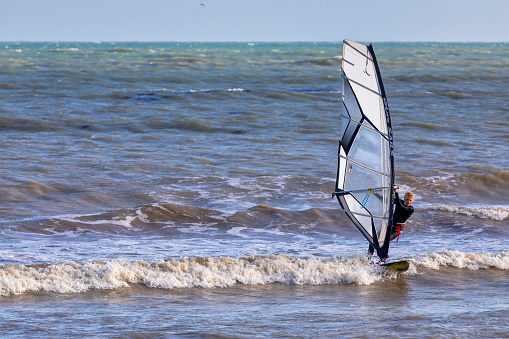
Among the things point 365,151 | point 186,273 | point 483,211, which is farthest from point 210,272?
point 483,211

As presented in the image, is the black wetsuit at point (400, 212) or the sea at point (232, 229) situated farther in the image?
the black wetsuit at point (400, 212)

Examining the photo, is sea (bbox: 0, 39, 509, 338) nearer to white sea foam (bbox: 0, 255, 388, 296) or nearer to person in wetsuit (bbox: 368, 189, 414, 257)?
white sea foam (bbox: 0, 255, 388, 296)

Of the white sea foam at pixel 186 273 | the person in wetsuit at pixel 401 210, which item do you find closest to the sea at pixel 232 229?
the white sea foam at pixel 186 273

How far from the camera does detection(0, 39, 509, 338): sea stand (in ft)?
20.6

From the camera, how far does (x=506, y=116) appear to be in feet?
73.9

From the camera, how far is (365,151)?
7.83 metres

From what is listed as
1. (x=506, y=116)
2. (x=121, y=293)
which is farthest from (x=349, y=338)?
(x=506, y=116)

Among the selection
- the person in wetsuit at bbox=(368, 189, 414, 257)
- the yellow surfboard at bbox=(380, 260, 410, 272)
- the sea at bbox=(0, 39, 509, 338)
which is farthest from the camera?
the person in wetsuit at bbox=(368, 189, 414, 257)

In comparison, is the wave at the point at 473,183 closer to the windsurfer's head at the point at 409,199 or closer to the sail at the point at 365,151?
the windsurfer's head at the point at 409,199

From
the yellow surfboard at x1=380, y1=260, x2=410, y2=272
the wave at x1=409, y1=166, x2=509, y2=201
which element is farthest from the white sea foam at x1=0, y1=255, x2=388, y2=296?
the wave at x1=409, y1=166, x2=509, y2=201

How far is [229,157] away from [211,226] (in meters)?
5.05

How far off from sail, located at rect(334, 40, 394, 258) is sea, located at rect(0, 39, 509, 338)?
0.67 m

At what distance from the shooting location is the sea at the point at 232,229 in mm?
6266

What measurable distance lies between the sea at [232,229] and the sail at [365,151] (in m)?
0.67
